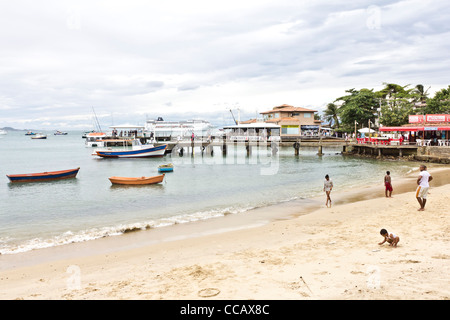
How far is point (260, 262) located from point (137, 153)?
45.0 metres

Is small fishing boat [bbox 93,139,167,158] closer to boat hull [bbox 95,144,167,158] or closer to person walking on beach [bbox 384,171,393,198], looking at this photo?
boat hull [bbox 95,144,167,158]

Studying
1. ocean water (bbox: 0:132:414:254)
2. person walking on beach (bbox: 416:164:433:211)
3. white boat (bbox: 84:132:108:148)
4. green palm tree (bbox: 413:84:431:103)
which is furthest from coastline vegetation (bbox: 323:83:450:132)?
white boat (bbox: 84:132:108:148)

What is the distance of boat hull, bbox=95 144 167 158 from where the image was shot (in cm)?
5047

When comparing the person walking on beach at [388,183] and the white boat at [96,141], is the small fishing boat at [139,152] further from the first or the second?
the person walking on beach at [388,183]

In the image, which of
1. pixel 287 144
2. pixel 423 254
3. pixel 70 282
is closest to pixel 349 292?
pixel 423 254

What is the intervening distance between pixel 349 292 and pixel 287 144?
5480cm

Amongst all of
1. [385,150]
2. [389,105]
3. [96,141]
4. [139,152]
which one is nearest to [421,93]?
[389,105]

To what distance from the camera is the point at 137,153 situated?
166ft

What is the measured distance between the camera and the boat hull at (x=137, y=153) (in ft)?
166

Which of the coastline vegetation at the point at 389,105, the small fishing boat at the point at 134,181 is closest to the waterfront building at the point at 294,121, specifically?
the coastline vegetation at the point at 389,105
